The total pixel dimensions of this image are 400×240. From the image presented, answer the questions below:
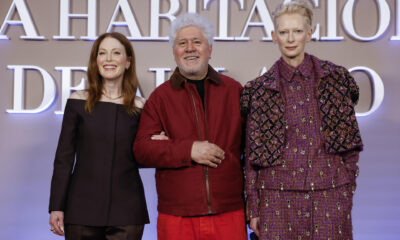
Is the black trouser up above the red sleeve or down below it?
below

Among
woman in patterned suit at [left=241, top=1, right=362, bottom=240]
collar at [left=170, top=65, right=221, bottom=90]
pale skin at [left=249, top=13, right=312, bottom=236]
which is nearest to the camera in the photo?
woman in patterned suit at [left=241, top=1, right=362, bottom=240]

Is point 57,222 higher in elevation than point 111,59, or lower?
lower

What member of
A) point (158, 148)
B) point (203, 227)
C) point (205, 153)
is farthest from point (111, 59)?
point (203, 227)

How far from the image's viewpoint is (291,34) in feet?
6.34

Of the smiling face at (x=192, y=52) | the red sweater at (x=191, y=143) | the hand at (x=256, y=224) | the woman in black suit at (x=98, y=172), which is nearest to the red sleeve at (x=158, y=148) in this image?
the red sweater at (x=191, y=143)

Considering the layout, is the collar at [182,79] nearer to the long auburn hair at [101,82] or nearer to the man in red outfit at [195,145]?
the man in red outfit at [195,145]

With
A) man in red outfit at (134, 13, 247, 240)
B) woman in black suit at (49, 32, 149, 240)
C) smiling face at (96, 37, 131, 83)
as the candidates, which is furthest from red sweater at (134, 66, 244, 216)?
smiling face at (96, 37, 131, 83)

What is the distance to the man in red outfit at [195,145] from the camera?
6.73 feet

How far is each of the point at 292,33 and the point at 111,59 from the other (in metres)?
0.91

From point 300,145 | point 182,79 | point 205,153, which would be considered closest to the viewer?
point 300,145

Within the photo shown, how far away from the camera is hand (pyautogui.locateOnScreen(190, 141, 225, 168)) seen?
2.02 m

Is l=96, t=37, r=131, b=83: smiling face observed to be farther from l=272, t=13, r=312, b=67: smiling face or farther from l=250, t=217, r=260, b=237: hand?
l=250, t=217, r=260, b=237: hand

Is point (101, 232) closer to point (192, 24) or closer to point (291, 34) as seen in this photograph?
point (192, 24)

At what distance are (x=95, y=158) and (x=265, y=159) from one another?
0.79m
